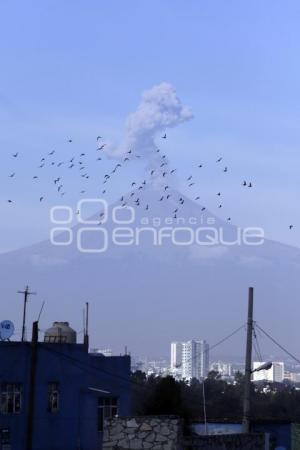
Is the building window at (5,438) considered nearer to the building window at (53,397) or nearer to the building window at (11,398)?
the building window at (11,398)

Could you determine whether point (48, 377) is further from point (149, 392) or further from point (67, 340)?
point (149, 392)

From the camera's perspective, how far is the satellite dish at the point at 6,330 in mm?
48656

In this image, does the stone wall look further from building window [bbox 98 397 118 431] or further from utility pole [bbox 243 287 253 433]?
building window [bbox 98 397 118 431]

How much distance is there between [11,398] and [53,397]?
7.50 ft

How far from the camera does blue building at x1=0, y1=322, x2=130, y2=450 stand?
4606cm

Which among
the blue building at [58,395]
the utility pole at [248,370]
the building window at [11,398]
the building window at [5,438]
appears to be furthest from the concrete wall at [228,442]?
the building window at [5,438]

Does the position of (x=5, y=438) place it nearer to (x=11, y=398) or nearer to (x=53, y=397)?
(x=11, y=398)

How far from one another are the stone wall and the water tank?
28109 mm

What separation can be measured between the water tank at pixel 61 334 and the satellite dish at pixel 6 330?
155 inches

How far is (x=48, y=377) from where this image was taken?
154 ft

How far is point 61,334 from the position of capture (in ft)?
173

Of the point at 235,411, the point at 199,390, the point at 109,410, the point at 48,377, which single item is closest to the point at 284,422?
the point at 109,410

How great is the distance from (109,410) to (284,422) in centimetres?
1003

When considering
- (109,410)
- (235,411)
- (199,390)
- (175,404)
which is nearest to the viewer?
(109,410)
